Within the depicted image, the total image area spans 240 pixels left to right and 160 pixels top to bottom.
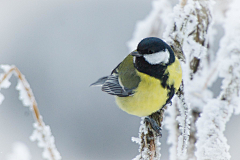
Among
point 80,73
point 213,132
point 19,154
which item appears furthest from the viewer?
point 80,73

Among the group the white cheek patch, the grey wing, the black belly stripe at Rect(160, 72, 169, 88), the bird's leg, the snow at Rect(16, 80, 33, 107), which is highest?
the white cheek patch

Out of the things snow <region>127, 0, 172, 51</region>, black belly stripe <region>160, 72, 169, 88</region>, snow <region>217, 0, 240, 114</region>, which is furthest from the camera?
black belly stripe <region>160, 72, 169, 88</region>

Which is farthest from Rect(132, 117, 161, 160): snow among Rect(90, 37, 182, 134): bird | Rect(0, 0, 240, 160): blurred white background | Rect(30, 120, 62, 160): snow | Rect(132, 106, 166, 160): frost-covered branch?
Rect(0, 0, 240, 160): blurred white background

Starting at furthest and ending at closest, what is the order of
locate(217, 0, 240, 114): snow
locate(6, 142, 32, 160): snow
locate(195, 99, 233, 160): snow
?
locate(217, 0, 240, 114): snow < locate(195, 99, 233, 160): snow < locate(6, 142, 32, 160): snow

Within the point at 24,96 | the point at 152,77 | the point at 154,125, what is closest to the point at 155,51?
the point at 152,77

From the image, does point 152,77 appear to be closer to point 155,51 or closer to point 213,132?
point 155,51

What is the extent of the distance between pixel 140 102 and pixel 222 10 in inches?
28.8

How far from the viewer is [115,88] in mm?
1893

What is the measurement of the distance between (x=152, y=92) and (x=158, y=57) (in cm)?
22

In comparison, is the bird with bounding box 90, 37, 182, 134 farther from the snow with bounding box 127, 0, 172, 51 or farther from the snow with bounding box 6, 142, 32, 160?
the snow with bounding box 6, 142, 32, 160

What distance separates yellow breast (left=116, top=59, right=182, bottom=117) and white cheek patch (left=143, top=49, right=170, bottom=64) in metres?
0.06

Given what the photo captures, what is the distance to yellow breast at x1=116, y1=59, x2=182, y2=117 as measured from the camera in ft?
5.17

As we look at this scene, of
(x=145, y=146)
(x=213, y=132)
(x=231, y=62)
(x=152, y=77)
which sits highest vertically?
(x=231, y=62)

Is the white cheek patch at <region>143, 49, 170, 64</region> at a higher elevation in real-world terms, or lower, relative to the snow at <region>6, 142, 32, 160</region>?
higher
